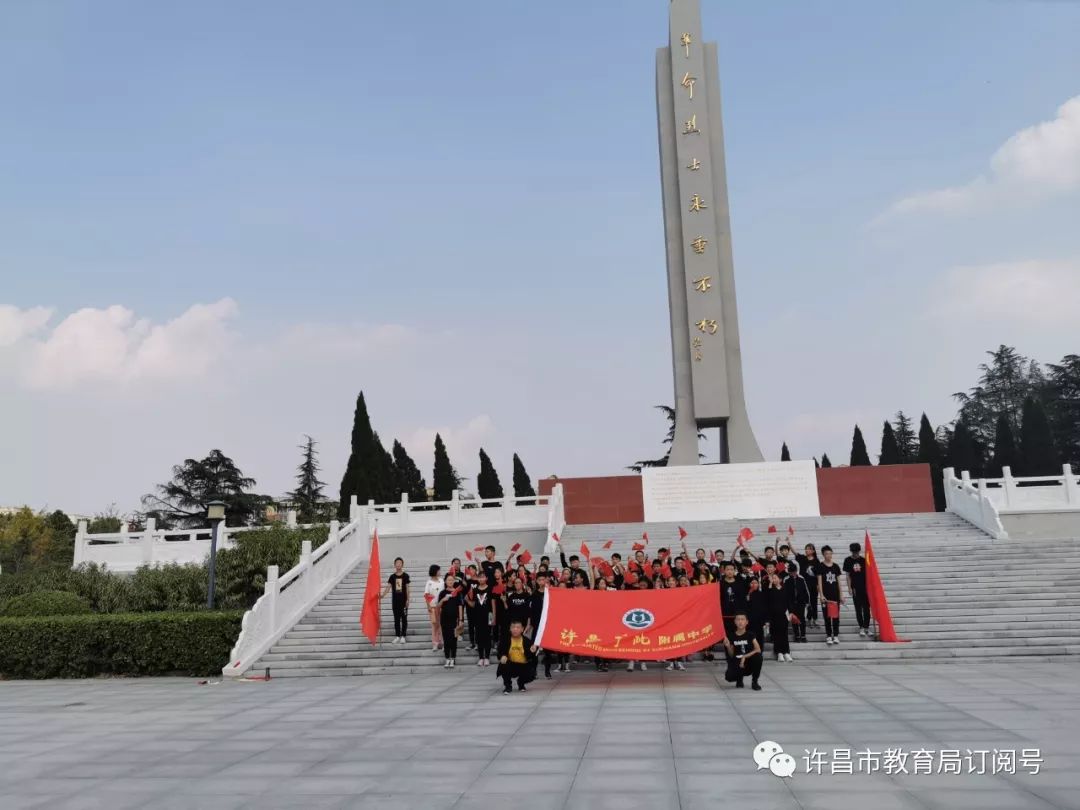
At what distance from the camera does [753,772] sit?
17.4ft

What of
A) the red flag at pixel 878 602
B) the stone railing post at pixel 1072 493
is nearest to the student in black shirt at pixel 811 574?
the red flag at pixel 878 602

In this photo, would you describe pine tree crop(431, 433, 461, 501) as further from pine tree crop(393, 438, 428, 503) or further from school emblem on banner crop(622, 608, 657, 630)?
school emblem on banner crop(622, 608, 657, 630)

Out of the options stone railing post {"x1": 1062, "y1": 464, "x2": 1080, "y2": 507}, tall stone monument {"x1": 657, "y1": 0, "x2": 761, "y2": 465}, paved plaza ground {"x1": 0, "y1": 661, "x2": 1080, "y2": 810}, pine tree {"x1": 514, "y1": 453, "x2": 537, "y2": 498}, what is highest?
tall stone monument {"x1": 657, "y1": 0, "x2": 761, "y2": 465}

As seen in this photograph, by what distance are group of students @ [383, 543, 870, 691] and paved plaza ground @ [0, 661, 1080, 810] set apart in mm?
663

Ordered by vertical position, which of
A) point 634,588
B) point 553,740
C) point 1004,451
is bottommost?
point 553,740

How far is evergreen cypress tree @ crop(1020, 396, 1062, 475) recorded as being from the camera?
35156 mm

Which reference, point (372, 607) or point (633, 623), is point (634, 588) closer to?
point (633, 623)

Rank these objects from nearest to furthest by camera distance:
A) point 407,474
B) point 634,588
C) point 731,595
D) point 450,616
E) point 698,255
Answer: point 731,595, point 634,588, point 450,616, point 698,255, point 407,474

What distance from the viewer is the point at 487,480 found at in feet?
128

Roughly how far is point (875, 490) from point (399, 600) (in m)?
14.6

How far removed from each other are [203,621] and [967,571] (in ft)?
41.8

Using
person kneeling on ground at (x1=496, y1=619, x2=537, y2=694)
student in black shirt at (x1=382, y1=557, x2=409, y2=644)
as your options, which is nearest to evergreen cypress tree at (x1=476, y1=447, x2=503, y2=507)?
student in black shirt at (x1=382, y1=557, x2=409, y2=644)

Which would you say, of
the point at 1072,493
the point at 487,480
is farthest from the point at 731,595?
the point at 487,480

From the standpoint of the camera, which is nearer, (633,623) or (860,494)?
(633,623)
